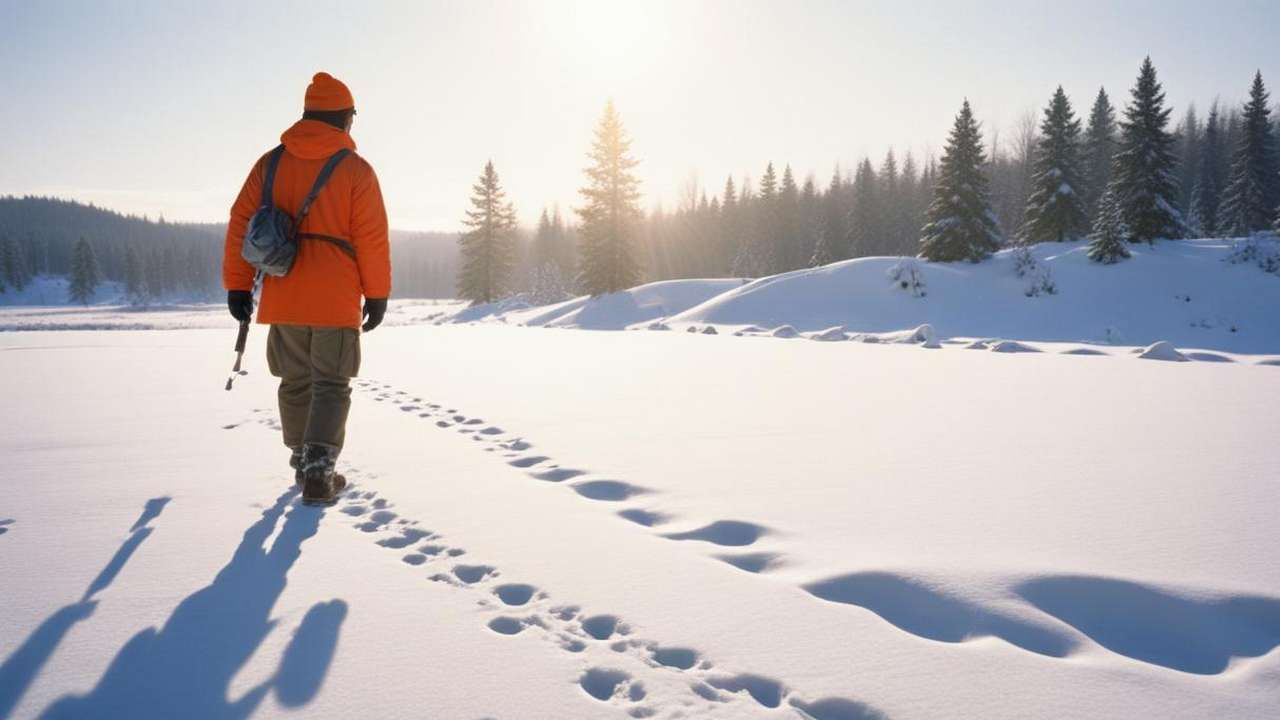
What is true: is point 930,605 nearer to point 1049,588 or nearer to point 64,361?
point 1049,588

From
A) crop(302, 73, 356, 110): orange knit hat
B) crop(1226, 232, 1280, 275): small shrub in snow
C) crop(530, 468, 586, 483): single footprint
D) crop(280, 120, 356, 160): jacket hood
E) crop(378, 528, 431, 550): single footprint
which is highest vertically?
crop(1226, 232, 1280, 275): small shrub in snow

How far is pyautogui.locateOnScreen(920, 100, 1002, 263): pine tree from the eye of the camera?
78.9ft

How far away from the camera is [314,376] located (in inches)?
124

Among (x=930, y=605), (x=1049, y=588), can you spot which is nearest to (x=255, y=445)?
(x=930, y=605)

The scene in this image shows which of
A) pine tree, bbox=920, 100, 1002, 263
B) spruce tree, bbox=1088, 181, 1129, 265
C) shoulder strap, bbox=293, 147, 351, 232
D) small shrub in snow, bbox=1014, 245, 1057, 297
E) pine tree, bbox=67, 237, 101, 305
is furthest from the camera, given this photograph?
pine tree, bbox=67, 237, 101, 305

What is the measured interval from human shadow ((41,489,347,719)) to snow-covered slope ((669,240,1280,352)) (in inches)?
650

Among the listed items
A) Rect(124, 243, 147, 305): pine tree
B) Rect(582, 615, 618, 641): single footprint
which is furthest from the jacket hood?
Rect(124, 243, 147, 305): pine tree

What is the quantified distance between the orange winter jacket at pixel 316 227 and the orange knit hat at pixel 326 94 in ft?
0.37

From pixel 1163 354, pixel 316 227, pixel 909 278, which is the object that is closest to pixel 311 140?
pixel 316 227

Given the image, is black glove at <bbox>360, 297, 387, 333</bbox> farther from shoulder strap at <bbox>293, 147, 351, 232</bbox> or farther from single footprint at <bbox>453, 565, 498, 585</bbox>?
single footprint at <bbox>453, 565, 498, 585</bbox>

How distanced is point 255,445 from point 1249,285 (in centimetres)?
2468

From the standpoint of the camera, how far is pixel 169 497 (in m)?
2.96

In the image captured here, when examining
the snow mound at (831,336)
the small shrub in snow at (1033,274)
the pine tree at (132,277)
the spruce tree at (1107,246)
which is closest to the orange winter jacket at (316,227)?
the snow mound at (831,336)

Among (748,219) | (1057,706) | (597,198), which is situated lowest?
(1057,706)
